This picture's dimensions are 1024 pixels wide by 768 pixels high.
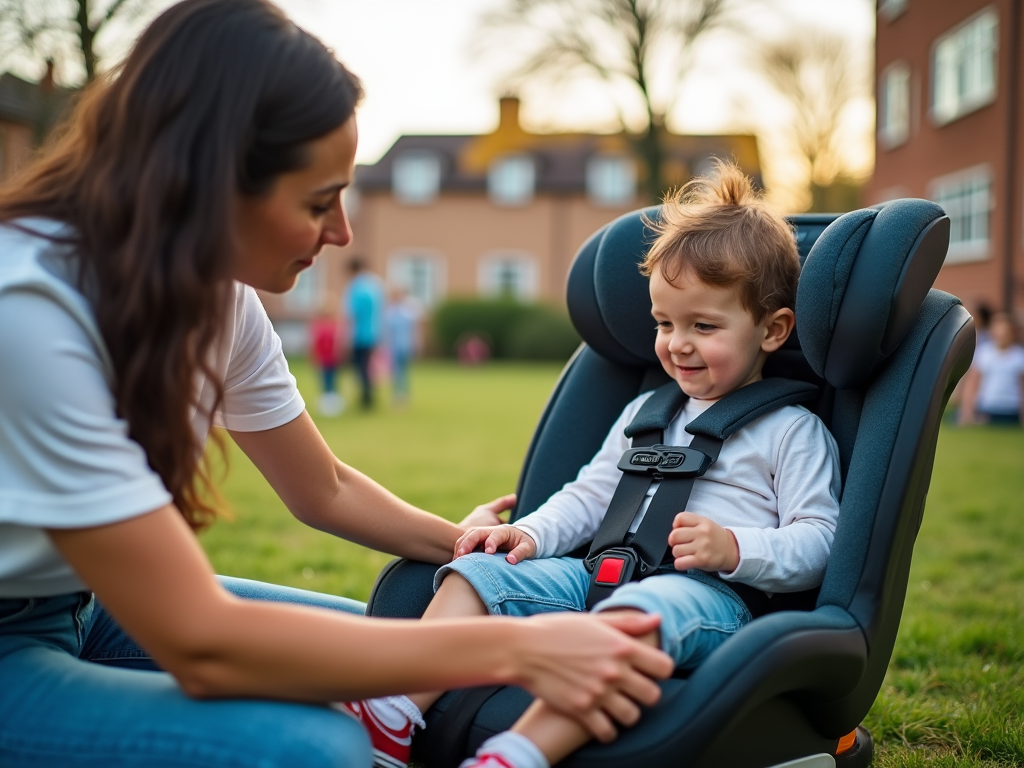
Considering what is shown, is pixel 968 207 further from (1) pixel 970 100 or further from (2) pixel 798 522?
(2) pixel 798 522

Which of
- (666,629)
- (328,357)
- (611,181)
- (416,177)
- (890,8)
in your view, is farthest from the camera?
(416,177)

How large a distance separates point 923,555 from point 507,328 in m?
21.6

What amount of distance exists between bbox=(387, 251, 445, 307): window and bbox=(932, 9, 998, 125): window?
16.4 meters

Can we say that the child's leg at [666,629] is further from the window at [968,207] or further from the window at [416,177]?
the window at [416,177]

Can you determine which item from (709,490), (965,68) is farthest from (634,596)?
(965,68)

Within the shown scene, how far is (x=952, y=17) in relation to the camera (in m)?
15.9

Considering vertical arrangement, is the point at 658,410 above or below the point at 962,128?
below

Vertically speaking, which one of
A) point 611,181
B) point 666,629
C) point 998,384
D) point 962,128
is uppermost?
point 611,181

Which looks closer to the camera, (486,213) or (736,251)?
(736,251)

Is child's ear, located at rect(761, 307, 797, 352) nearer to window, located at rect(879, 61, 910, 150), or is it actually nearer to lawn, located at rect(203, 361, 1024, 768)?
lawn, located at rect(203, 361, 1024, 768)

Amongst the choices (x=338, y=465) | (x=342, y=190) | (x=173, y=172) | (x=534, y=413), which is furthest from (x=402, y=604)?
(x=534, y=413)

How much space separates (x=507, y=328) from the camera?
2631cm

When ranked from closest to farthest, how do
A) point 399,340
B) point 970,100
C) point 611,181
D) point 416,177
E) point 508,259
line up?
1. point 399,340
2. point 970,100
3. point 611,181
4. point 416,177
5. point 508,259

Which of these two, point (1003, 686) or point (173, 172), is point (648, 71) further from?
point (173, 172)
